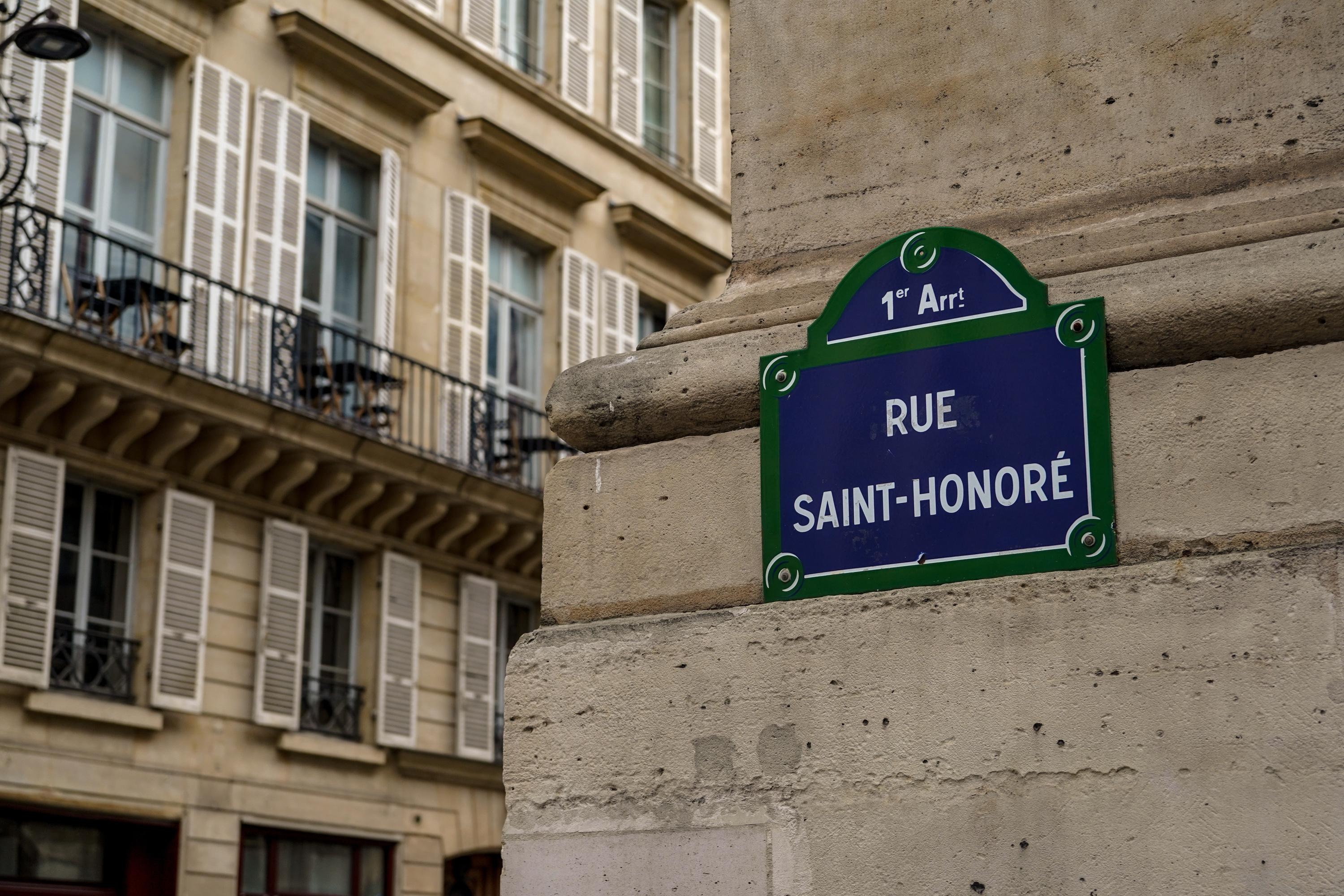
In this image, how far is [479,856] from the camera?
1952 cm

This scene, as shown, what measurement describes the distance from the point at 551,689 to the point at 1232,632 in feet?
3.86

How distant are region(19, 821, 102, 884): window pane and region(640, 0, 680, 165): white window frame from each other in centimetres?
1165

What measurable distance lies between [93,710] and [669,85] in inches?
494

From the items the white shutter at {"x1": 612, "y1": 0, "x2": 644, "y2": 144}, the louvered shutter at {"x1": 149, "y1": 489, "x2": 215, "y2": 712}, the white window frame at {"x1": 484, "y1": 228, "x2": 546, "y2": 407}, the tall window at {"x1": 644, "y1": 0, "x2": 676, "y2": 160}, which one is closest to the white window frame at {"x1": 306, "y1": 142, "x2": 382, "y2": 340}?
the white window frame at {"x1": 484, "y1": 228, "x2": 546, "y2": 407}

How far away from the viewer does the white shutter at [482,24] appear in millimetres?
20641

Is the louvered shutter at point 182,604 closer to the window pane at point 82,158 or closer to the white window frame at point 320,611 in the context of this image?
the white window frame at point 320,611

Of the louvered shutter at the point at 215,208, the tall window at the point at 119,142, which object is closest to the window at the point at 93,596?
the louvered shutter at the point at 215,208

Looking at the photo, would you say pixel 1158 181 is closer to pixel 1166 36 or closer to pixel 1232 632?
pixel 1166 36

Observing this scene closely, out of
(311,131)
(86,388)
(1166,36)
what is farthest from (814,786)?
(311,131)

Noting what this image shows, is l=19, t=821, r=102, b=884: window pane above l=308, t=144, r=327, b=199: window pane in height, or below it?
below

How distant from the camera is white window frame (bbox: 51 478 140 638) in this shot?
49.9 ft

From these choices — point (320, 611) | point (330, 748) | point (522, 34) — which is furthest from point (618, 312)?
point (330, 748)

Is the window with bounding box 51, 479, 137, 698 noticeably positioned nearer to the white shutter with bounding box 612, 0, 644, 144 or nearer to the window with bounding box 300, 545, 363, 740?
the window with bounding box 300, 545, 363, 740

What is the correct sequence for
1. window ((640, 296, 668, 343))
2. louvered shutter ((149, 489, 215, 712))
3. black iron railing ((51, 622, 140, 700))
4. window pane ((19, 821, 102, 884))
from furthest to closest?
window ((640, 296, 668, 343)) < louvered shutter ((149, 489, 215, 712)) < black iron railing ((51, 622, 140, 700)) < window pane ((19, 821, 102, 884))
